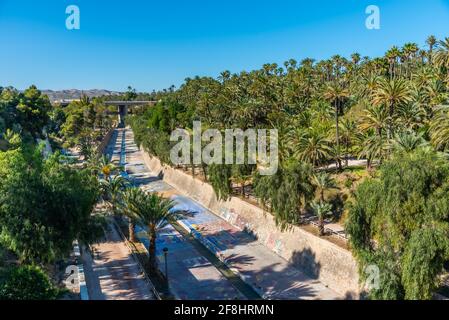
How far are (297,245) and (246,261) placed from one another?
408cm

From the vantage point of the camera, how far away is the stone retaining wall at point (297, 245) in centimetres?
2430

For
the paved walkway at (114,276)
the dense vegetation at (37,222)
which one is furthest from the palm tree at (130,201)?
the dense vegetation at (37,222)

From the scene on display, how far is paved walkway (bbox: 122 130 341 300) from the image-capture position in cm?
2523

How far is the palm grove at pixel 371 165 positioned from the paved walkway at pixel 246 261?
3.23 m

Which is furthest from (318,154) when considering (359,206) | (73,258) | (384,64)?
(384,64)

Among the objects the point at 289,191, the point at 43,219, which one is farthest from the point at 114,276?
the point at 289,191

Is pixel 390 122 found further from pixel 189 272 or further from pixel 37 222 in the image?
pixel 37 222

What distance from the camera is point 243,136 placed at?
4309 cm

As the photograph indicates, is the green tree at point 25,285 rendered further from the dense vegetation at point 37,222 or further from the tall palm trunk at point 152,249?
the tall palm trunk at point 152,249

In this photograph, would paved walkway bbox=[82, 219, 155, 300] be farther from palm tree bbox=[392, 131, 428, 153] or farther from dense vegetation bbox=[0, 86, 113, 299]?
palm tree bbox=[392, 131, 428, 153]

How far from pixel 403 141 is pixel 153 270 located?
19.5m

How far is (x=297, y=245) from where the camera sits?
2925 centimetres

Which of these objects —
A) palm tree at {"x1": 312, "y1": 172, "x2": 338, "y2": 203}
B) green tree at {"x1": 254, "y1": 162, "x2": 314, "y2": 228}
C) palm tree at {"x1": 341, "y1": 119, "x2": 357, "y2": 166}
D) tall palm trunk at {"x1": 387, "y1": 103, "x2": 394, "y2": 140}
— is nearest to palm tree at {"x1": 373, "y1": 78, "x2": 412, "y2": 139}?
tall palm trunk at {"x1": 387, "y1": 103, "x2": 394, "y2": 140}

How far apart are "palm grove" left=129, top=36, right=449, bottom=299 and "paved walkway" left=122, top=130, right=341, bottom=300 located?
10.6ft
